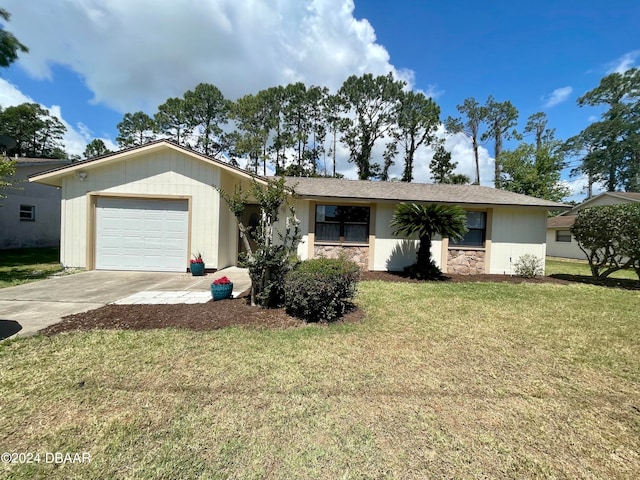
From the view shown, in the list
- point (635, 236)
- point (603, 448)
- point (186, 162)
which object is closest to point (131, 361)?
point (603, 448)

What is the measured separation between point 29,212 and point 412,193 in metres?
20.3

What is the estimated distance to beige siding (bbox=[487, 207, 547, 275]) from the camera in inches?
410

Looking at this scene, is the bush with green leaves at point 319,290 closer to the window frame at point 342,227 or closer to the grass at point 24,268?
the window frame at point 342,227

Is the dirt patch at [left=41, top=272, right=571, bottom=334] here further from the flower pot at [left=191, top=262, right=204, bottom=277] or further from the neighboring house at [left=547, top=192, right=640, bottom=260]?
the neighboring house at [left=547, top=192, right=640, bottom=260]

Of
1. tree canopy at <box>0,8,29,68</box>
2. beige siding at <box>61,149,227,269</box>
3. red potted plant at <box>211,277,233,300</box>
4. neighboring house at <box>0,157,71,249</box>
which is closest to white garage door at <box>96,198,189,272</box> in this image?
beige siding at <box>61,149,227,269</box>

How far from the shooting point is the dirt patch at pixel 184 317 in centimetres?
451

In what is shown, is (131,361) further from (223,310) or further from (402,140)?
(402,140)

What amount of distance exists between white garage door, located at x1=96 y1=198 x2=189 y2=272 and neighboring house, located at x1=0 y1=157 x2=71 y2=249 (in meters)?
8.68

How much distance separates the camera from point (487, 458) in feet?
6.72

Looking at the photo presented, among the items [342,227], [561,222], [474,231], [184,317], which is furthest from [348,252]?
[561,222]

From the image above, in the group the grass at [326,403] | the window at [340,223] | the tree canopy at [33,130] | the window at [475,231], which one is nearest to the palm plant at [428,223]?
the window at [340,223]

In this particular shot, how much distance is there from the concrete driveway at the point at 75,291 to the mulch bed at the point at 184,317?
451 mm

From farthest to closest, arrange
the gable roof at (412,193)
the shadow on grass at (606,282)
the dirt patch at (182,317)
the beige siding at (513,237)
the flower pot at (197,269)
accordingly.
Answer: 1. the beige siding at (513,237)
2. the gable roof at (412,193)
3. the shadow on grass at (606,282)
4. the flower pot at (197,269)
5. the dirt patch at (182,317)

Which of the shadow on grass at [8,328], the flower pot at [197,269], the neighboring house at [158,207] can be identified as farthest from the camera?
the neighboring house at [158,207]
